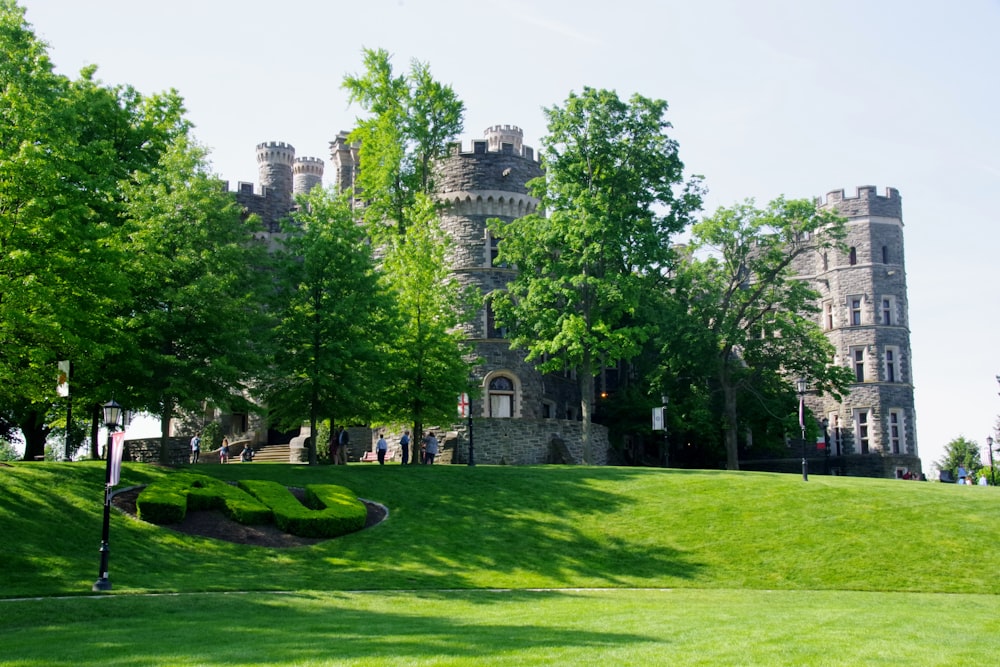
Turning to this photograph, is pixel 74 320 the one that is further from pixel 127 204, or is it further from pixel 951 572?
pixel 951 572

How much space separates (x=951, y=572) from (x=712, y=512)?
6.85 metres

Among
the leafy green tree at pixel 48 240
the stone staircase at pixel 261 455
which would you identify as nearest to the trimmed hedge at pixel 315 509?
the leafy green tree at pixel 48 240

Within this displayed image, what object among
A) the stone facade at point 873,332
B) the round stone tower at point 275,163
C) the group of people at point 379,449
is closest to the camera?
the group of people at point 379,449

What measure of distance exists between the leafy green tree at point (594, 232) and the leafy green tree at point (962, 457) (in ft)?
168

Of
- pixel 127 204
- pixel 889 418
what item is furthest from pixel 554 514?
pixel 889 418

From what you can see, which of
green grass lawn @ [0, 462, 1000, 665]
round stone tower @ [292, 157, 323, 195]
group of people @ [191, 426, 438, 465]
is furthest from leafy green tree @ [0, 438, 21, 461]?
green grass lawn @ [0, 462, 1000, 665]

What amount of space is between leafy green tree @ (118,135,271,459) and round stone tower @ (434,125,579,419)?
16049mm

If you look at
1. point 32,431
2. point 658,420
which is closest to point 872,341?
point 658,420

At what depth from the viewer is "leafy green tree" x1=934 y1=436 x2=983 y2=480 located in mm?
83438

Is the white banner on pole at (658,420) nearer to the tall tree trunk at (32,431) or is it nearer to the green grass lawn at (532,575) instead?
the green grass lawn at (532,575)

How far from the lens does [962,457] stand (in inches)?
3297

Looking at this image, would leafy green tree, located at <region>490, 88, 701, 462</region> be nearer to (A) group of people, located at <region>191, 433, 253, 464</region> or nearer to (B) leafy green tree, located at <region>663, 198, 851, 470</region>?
(B) leafy green tree, located at <region>663, 198, 851, 470</region>

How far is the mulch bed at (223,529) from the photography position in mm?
26516

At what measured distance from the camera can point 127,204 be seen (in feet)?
105
